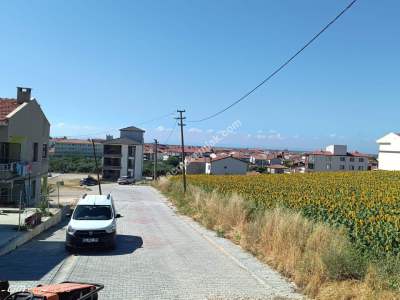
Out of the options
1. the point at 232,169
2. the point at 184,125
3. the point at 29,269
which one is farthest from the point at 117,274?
the point at 232,169

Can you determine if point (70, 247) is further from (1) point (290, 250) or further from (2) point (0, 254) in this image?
(1) point (290, 250)

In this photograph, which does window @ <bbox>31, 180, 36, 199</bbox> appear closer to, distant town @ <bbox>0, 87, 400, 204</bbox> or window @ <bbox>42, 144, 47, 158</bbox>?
distant town @ <bbox>0, 87, 400, 204</bbox>

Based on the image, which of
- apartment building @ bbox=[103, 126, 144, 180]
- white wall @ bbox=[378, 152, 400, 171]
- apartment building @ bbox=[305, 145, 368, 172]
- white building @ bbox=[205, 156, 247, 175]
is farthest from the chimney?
apartment building @ bbox=[305, 145, 368, 172]

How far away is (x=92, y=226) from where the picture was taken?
55.7 ft

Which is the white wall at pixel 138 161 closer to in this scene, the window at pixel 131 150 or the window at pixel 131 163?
the window at pixel 131 150

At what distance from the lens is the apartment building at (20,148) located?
110 ft

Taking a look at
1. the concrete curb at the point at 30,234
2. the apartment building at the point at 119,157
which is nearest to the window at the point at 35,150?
the concrete curb at the point at 30,234

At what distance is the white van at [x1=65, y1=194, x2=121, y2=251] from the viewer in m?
16.5

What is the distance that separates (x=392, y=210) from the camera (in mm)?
20031

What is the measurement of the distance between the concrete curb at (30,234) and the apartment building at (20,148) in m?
7.28

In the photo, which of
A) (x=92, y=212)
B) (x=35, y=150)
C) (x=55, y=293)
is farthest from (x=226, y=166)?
(x=55, y=293)

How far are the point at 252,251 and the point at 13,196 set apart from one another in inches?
958

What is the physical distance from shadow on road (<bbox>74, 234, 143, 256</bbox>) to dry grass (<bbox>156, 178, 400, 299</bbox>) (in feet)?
11.3

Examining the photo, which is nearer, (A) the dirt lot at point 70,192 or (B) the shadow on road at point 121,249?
→ (B) the shadow on road at point 121,249
